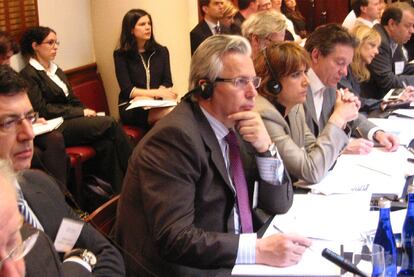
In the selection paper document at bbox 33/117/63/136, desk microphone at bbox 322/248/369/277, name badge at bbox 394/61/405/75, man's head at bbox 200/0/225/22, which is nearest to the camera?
desk microphone at bbox 322/248/369/277

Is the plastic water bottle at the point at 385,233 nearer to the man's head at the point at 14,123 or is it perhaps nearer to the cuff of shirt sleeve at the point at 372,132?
the man's head at the point at 14,123

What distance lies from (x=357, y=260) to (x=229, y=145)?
721mm

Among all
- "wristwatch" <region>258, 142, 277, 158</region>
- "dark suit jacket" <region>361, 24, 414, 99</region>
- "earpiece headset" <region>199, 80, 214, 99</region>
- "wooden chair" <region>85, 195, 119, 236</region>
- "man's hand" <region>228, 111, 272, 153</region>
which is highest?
"earpiece headset" <region>199, 80, 214, 99</region>

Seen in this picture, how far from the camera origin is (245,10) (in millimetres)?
6133

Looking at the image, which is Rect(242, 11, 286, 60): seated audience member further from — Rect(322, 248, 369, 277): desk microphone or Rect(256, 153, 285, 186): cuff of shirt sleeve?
Rect(322, 248, 369, 277): desk microphone

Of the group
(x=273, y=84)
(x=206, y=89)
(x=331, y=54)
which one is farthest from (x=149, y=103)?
(x=206, y=89)

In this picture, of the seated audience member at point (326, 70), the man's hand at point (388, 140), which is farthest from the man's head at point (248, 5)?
the man's hand at point (388, 140)

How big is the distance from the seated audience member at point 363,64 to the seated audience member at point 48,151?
6.35 ft

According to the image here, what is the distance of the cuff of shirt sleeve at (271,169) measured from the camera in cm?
230

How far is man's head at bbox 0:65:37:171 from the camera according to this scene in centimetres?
202

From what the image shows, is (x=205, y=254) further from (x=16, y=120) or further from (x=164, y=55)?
(x=164, y=55)

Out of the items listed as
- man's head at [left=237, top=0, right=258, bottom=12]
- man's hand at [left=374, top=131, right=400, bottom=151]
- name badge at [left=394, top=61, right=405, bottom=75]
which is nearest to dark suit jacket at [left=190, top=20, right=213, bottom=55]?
man's head at [left=237, top=0, right=258, bottom=12]

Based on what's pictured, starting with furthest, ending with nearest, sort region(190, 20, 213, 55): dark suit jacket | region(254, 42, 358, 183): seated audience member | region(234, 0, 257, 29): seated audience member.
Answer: region(234, 0, 257, 29): seated audience member, region(190, 20, 213, 55): dark suit jacket, region(254, 42, 358, 183): seated audience member

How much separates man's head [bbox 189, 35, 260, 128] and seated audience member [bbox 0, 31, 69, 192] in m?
2.08
